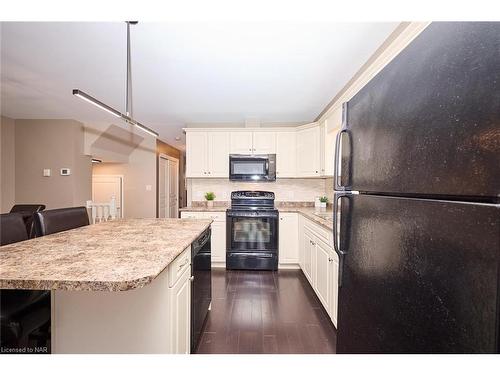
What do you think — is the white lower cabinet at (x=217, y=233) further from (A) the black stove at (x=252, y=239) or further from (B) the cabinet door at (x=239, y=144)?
(B) the cabinet door at (x=239, y=144)

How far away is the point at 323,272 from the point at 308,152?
6.66 ft

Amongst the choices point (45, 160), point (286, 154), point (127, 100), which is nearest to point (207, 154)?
point (286, 154)

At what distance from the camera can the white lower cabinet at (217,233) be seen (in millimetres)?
3457

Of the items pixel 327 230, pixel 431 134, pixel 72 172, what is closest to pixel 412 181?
pixel 431 134

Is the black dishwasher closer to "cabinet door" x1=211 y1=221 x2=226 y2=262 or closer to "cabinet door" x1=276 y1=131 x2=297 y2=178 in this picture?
"cabinet door" x1=211 y1=221 x2=226 y2=262

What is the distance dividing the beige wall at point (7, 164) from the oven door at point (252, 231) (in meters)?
4.15

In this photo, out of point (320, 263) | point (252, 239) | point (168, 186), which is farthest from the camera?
point (168, 186)

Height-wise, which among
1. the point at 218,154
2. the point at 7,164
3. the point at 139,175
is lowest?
the point at 139,175

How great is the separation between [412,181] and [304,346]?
65.6 inches

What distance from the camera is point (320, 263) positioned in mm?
2328

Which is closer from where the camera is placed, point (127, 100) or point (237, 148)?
point (127, 100)

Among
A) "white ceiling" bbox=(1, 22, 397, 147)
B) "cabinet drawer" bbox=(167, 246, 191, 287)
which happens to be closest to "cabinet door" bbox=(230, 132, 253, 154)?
"white ceiling" bbox=(1, 22, 397, 147)

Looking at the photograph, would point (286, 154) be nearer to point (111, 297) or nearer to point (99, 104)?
point (99, 104)
